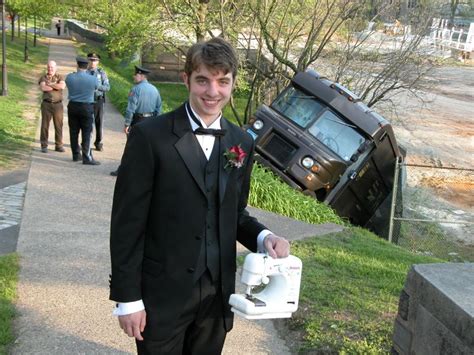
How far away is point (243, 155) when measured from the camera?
2.93 metres

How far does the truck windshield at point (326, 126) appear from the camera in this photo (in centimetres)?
1181

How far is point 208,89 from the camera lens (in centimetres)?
275

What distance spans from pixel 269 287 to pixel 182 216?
19.5 inches

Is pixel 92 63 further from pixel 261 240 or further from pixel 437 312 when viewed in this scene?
pixel 261 240

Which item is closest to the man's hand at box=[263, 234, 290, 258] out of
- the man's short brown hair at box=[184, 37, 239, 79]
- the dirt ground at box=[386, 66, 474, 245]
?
the man's short brown hair at box=[184, 37, 239, 79]

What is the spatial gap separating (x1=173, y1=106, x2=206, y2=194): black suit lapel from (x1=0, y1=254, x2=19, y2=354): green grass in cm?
240

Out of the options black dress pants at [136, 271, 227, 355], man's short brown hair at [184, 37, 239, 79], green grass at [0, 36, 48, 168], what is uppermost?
man's short brown hair at [184, 37, 239, 79]

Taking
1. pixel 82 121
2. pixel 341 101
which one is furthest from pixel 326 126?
pixel 82 121

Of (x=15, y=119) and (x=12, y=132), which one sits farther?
(x=15, y=119)

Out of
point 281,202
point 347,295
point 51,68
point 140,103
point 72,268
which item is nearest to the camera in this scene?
point 347,295

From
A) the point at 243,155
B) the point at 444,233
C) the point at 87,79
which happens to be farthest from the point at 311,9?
the point at 243,155

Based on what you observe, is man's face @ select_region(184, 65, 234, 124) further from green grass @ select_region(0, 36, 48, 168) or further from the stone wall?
green grass @ select_region(0, 36, 48, 168)

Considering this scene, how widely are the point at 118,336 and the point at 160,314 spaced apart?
6.97 ft

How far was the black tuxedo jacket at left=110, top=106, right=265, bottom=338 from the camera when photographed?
2734 mm
